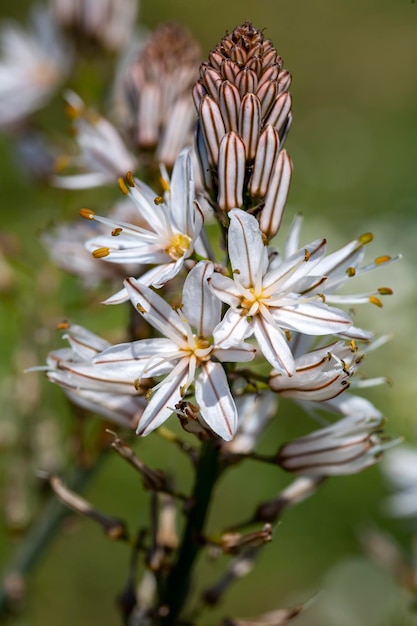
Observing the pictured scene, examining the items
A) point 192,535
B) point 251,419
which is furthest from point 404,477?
point 192,535

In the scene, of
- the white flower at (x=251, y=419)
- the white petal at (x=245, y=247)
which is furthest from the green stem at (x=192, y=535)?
the white petal at (x=245, y=247)

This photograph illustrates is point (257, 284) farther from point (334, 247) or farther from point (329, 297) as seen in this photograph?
point (334, 247)

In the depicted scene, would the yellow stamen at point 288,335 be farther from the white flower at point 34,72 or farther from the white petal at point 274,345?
the white flower at point 34,72

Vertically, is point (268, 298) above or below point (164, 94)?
below

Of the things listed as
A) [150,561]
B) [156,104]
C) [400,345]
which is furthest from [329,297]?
[400,345]

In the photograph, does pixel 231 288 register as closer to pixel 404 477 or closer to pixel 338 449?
pixel 338 449

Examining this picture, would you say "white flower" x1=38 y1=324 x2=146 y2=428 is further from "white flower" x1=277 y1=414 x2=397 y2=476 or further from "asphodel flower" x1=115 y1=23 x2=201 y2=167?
"asphodel flower" x1=115 y1=23 x2=201 y2=167
